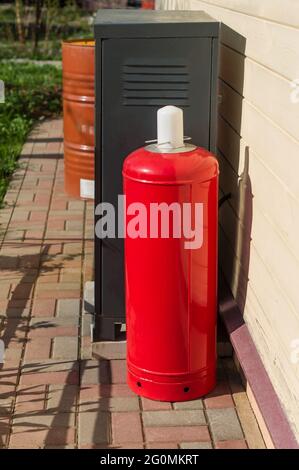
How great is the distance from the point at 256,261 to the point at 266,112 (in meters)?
0.70

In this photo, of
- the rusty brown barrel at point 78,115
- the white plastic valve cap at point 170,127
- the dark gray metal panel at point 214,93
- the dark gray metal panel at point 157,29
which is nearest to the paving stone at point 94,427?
the white plastic valve cap at point 170,127

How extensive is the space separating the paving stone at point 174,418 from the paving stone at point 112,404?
0.10 m

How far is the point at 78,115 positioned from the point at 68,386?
3356 mm

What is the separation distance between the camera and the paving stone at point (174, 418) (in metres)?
3.74

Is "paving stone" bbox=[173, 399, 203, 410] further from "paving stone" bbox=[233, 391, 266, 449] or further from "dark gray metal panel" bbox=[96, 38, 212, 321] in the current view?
"dark gray metal panel" bbox=[96, 38, 212, 321]

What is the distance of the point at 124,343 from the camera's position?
4.46m

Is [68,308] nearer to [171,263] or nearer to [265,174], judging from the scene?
[171,263]

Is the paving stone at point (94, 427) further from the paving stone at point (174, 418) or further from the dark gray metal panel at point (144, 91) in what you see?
the dark gray metal panel at point (144, 91)

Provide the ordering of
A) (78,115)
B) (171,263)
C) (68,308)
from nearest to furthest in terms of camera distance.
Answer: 1. (171,263)
2. (68,308)
3. (78,115)

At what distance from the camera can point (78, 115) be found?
697cm

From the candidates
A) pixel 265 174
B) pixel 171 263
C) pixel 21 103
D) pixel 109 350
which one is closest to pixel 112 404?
pixel 109 350

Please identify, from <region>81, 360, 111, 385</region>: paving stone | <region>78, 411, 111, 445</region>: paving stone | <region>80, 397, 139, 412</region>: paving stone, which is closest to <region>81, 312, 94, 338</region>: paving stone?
<region>81, 360, 111, 385</region>: paving stone

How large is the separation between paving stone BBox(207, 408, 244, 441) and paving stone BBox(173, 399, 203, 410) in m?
0.06
